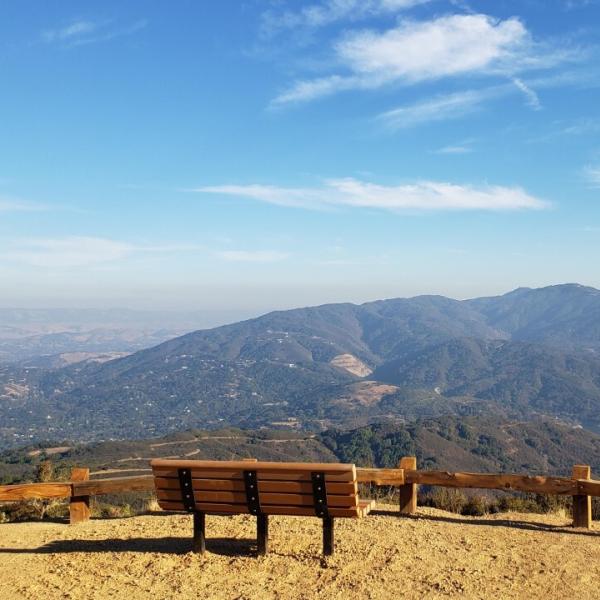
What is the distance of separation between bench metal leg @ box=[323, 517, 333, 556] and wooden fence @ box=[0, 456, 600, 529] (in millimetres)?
1361

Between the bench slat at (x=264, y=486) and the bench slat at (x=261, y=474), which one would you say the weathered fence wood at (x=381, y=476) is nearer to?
the bench slat at (x=264, y=486)

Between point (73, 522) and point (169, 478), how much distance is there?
276cm

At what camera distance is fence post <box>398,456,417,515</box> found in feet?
27.4

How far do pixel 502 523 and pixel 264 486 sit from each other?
11.9ft

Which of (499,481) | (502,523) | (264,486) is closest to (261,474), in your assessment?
(264,486)

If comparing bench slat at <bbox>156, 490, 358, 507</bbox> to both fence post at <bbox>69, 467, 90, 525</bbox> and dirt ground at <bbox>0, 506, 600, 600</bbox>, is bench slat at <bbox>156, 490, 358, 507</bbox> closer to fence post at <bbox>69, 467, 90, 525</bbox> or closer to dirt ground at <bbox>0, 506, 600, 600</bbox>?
dirt ground at <bbox>0, 506, 600, 600</bbox>

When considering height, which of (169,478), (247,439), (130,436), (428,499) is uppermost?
(169,478)

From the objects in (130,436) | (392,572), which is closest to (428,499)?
(392,572)

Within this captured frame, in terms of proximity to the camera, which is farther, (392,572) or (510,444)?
(510,444)

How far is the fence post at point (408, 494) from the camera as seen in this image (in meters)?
8.35

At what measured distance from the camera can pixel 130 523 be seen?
26.9 ft

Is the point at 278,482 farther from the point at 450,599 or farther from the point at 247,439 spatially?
the point at 247,439

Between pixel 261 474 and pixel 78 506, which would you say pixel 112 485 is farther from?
pixel 261 474

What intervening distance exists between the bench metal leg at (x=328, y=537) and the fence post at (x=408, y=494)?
211 cm
